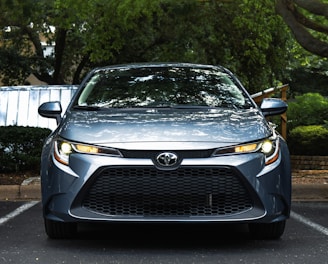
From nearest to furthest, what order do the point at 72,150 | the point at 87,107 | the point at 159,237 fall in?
the point at 72,150 → the point at 159,237 → the point at 87,107

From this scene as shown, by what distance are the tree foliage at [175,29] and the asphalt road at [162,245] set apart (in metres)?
6.62

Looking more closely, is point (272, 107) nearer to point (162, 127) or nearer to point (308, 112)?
point (162, 127)

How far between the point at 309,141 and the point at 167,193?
10579 millimetres

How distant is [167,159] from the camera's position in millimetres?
5613

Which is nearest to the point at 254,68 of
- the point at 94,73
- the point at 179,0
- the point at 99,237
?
the point at 179,0

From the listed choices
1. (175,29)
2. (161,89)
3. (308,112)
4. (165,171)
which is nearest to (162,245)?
(165,171)

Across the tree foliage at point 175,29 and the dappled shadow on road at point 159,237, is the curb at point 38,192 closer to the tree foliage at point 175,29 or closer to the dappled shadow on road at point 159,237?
the dappled shadow on road at point 159,237

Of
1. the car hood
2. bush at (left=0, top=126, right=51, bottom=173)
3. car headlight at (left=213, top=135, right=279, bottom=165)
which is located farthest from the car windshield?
bush at (left=0, top=126, right=51, bottom=173)

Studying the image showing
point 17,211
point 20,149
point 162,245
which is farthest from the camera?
point 20,149

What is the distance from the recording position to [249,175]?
18.6ft

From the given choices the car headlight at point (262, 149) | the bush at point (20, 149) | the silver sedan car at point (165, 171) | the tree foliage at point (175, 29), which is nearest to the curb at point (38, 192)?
the bush at point (20, 149)

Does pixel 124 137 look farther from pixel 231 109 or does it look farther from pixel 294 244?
pixel 294 244

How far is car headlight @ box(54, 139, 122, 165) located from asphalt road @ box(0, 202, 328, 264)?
0.73m

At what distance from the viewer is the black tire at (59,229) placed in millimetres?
6203
